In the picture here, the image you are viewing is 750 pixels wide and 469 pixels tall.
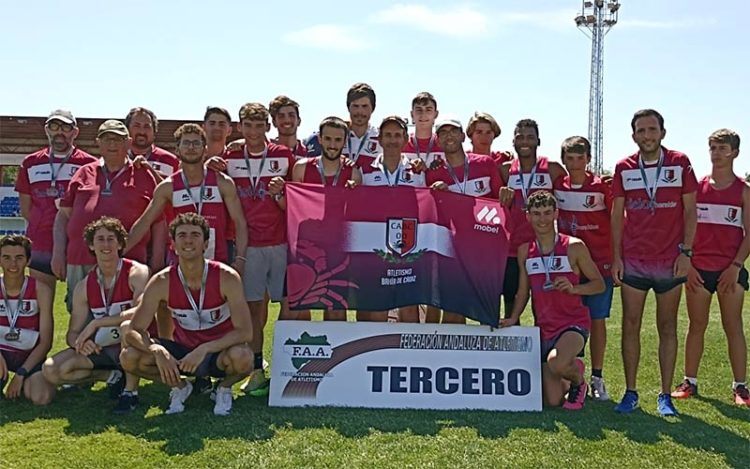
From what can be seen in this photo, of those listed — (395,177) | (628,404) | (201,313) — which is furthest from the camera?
(395,177)

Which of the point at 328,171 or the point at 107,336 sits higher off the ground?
the point at 328,171

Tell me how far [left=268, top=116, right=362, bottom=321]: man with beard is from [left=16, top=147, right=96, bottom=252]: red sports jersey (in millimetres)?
1830

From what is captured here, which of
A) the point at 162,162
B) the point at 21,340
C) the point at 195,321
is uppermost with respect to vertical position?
the point at 162,162

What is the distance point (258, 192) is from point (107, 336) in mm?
1629

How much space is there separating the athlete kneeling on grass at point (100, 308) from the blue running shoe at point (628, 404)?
147 inches

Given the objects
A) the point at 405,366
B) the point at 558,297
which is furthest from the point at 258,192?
the point at 558,297

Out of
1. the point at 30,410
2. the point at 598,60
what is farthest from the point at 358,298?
the point at 598,60

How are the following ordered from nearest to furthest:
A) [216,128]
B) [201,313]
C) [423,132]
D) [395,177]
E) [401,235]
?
1. [201,313]
2. [401,235]
3. [395,177]
4. [216,128]
5. [423,132]

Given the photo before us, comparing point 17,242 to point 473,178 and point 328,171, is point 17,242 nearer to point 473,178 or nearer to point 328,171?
point 328,171

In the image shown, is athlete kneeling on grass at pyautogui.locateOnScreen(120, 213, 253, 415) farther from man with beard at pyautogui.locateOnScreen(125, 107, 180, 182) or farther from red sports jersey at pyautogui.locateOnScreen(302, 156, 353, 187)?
man with beard at pyautogui.locateOnScreen(125, 107, 180, 182)

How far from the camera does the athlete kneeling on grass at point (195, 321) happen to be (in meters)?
4.85

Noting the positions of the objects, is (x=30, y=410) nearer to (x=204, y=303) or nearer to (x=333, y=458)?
(x=204, y=303)

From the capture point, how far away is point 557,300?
5375 millimetres

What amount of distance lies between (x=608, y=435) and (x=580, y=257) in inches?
54.6
